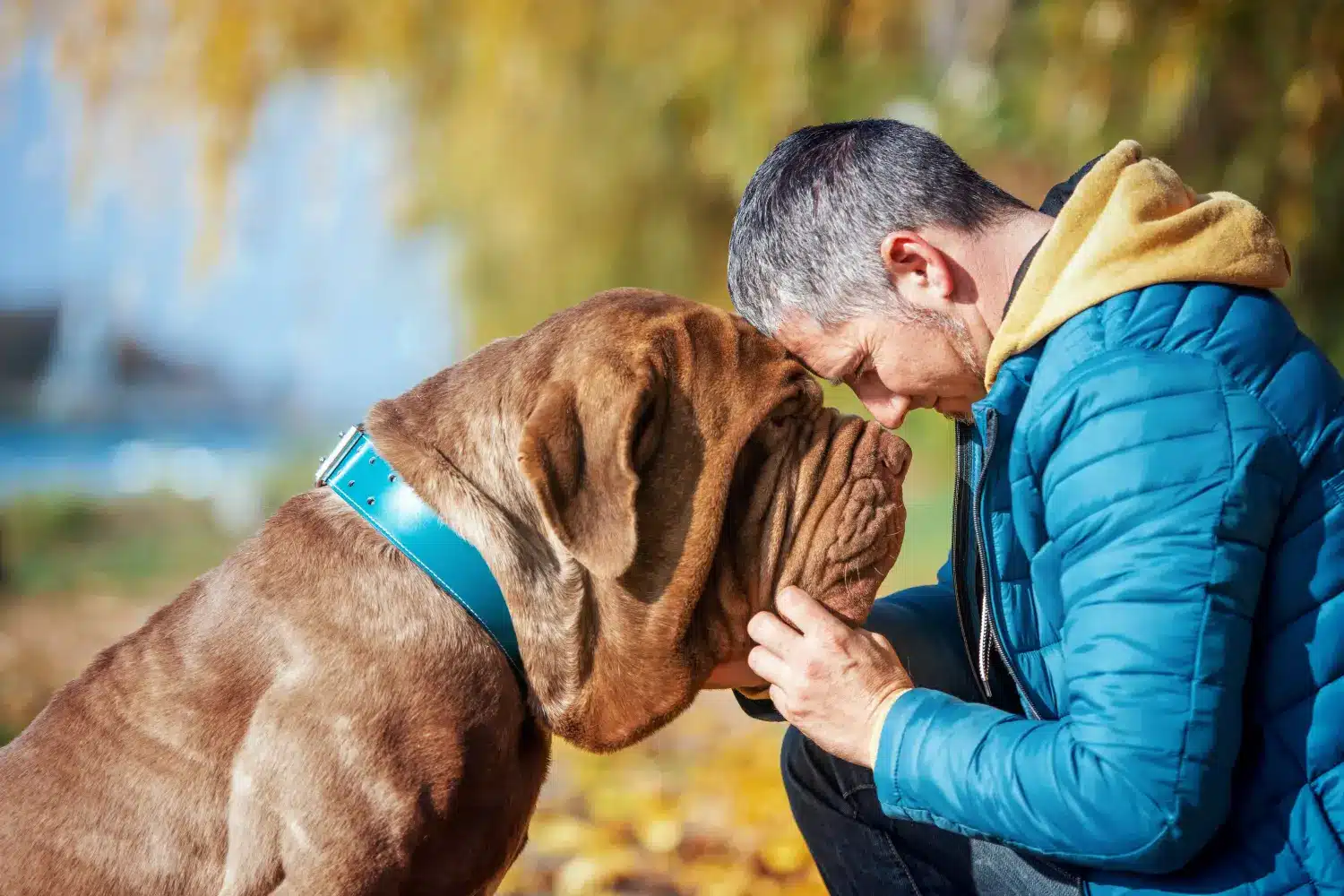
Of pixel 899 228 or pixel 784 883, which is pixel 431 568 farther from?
pixel 784 883

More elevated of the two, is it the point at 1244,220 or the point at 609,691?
the point at 1244,220

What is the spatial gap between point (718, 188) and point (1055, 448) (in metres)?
3.77

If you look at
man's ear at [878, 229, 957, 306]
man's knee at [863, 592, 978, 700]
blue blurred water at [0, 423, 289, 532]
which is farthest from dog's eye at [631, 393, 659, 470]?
blue blurred water at [0, 423, 289, 532]

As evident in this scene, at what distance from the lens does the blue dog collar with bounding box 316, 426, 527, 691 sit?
6.70ft

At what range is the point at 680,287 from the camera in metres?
5.60

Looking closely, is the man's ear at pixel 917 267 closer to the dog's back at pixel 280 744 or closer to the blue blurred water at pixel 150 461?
the dog's back at pixel 280 744

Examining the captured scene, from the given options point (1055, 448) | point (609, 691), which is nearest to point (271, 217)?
point (609, 691)

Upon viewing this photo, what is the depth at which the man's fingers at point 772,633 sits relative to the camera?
7.03 ft

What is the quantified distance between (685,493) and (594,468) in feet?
0.63

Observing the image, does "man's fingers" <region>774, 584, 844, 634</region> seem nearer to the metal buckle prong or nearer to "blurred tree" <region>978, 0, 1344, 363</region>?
the metal buckle prong

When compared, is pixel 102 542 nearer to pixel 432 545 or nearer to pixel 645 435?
pixel 432 545

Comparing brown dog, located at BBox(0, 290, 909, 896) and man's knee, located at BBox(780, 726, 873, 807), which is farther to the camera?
man's knee, located at BBox(780, 726, 873, 807)

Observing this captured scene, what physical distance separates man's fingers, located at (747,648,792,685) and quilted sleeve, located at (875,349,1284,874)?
33 centimetres

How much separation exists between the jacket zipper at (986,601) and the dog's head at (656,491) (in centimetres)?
18
